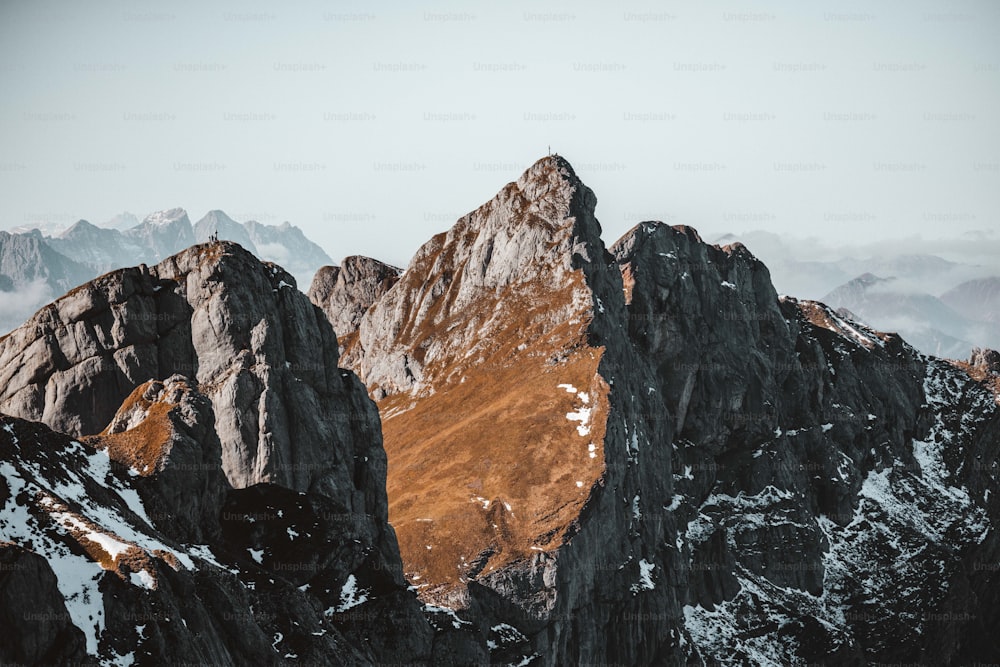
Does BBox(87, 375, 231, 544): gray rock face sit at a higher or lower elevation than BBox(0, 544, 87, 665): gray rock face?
higher

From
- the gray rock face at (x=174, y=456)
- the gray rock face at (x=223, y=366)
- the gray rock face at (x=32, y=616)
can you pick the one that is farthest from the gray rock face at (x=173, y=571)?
the gray rock face at (x=223, y=366)

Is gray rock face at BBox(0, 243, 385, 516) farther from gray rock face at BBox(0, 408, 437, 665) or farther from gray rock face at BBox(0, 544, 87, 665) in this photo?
gray rock face at BBox(0, 544, 87, 665)

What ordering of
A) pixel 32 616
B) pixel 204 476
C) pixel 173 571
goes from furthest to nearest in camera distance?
1. pixel 204 476
2. pixel 173 571
3. pixel 32 616

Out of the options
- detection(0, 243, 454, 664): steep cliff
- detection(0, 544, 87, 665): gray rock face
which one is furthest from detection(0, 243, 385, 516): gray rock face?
detection(0, 544, 87, 665): gray rock face

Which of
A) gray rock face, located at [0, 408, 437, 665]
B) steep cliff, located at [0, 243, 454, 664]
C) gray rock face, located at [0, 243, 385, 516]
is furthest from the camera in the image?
gray rock face, located at [0, 243, 385, 516]

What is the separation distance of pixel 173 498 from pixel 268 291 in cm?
5084

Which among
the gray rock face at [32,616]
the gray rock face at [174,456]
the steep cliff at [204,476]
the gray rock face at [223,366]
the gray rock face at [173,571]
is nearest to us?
the gray rock face at [32,616]

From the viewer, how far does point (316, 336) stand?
453 ft

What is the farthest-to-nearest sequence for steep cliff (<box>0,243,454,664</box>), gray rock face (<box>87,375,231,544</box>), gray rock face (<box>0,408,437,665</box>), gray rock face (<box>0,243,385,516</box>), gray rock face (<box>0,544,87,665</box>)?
gray rock face (<box>0,243,385,516</box>)
gray rock face (<box>87,375,231,544</box>)
steep cliff (<box>0,243,454,664</box>)
gray rock face (<box>0,408,437,665</box>)
gray rock face (<box>0,544,87,665</box>)

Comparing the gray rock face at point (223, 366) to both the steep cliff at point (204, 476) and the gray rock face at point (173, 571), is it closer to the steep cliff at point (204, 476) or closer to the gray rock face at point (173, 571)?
the steep cliff at point (204, 476)

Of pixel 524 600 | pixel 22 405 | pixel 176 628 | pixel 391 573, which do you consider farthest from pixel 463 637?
pixel 176 628

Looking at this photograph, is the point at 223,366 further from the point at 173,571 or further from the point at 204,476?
the point at 173,571

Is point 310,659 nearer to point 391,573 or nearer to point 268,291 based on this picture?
point 391,573

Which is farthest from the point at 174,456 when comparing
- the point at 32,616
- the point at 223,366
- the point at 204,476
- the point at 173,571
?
the point at 223,366
